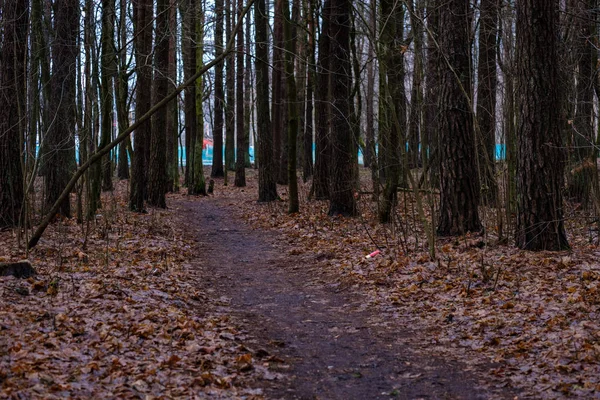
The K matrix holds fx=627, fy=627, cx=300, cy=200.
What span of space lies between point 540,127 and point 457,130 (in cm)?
204

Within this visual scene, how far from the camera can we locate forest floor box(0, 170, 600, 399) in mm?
5492

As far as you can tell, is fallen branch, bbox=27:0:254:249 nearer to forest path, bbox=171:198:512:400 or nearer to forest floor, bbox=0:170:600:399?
forest floor, bbox=0:170:600:399

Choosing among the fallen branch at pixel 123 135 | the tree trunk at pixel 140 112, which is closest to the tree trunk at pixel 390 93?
the fallen branch at pixel 123 135

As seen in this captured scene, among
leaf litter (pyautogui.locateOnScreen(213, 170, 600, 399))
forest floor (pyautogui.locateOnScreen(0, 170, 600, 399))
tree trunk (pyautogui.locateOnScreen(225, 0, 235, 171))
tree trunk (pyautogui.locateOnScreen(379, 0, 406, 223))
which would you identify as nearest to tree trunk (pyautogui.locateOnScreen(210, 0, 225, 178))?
tree trunk (pyautogui.locateOnScreen(225, 0, 235, 171))

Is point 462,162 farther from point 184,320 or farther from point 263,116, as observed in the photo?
point 263,116

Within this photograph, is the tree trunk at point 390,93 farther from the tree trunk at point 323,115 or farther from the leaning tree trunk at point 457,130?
the tree trunk at point 323,115

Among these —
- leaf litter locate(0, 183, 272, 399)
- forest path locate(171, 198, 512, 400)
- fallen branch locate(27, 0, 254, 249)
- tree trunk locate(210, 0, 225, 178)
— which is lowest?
forest path locate(171, 198, 512, 400)

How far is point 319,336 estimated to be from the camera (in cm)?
725

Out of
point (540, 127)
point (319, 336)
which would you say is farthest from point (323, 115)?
point (319, 336)

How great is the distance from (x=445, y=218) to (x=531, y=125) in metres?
2.79

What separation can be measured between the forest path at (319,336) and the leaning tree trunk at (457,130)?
299 centimetres

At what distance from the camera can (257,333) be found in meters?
7.32

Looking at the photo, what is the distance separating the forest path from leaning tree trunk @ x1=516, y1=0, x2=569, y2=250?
3.24 meters

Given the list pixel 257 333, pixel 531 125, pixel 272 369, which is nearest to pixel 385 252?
pixel 531 125
